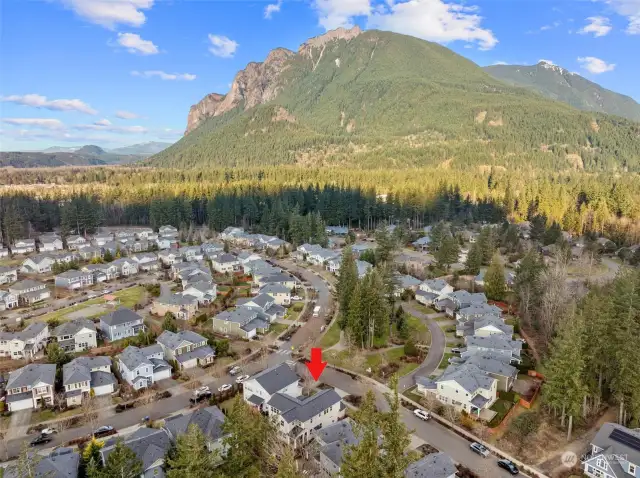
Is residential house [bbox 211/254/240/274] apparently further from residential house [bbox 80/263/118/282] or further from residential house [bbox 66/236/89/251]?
residential house [bbox 66/236/89/251]

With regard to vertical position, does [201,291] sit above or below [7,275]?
above

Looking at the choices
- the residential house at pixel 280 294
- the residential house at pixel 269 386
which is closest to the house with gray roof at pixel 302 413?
the residential house at pixel 269 386

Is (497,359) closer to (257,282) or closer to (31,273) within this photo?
(257,282)

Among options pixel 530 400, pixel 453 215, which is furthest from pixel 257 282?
pixel 453 215

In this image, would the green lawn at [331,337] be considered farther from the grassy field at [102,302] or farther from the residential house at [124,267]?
the residential house at [124,267]

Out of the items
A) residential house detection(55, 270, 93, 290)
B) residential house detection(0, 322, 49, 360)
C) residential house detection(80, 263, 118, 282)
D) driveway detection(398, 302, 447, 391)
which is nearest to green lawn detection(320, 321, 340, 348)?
driveway detection(398, 302, 447, 391)

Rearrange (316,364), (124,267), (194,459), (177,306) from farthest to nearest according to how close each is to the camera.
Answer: (124,267)
(177,306)
(316,364)
(194,459)

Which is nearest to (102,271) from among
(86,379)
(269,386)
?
(86,379)

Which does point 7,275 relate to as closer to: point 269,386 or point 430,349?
point 269,386
